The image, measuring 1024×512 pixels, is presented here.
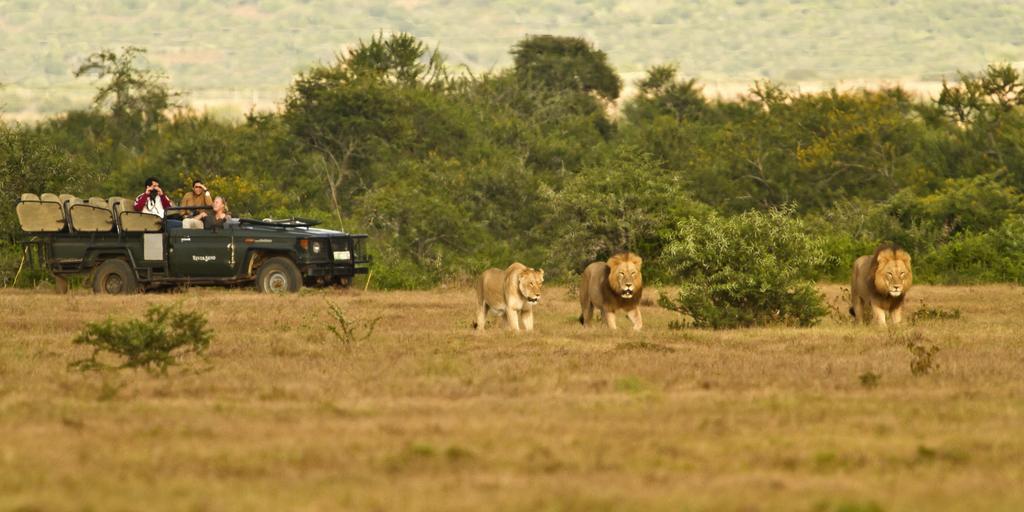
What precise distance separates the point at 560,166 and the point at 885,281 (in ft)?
128

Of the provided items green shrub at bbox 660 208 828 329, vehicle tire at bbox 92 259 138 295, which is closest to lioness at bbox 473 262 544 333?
green shrub at bbox 660 208 828 329

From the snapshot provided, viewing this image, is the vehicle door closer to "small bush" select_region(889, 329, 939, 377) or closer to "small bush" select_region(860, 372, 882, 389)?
"small bush" select_region(889, 329, 939, 377)

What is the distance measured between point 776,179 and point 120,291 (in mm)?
31060

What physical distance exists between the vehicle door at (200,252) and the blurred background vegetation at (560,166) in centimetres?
488

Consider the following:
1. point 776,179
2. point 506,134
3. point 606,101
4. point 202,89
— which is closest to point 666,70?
point 606,101

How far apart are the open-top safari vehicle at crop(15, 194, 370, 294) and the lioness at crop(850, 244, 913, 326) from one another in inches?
404

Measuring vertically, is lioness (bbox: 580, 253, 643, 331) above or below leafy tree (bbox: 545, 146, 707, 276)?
below

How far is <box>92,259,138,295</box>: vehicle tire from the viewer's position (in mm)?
29344

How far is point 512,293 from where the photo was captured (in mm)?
20500

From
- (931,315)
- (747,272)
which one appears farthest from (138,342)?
(931,315)

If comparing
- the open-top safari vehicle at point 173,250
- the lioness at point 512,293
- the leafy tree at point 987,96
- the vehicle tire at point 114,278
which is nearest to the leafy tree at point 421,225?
the open-top safari vehicle at point 173,250

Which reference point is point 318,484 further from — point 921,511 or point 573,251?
point 573,251

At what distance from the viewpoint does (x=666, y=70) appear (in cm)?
8588

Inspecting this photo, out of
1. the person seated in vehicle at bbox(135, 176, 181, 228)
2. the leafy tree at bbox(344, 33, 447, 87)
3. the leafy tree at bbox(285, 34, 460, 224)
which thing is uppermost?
the leafy tree at bbox(344, 33, 447, 87)
